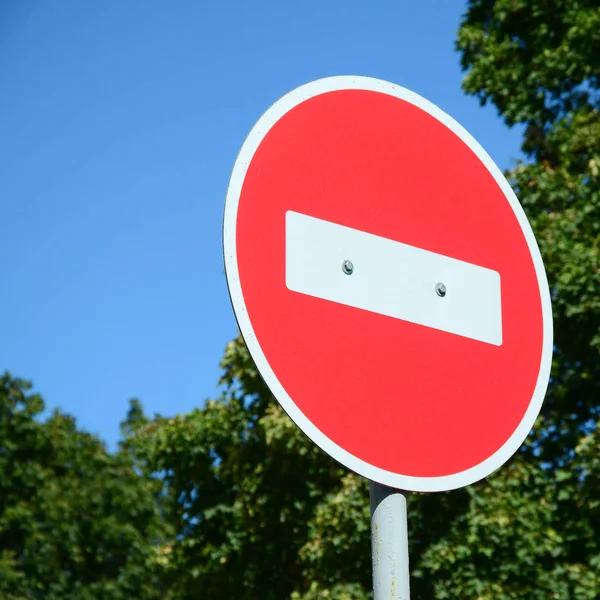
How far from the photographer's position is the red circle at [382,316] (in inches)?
62.0

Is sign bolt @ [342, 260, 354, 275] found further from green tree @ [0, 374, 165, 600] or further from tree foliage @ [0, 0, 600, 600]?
green tree @ [0, 374, 165, 600]

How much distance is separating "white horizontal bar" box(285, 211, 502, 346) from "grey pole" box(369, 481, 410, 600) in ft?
0.98

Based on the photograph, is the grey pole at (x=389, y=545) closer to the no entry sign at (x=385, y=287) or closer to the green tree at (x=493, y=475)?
the no entry sign at (x=385, y=287)

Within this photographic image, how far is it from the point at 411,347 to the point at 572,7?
9.63 metres

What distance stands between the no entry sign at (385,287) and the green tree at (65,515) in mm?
22014

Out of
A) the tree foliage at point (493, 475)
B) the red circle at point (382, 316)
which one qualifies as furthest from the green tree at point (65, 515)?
the red circle at point (382, 316)

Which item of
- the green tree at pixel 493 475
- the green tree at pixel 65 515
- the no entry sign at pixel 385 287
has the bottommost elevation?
the no entry sign at pixel 385 287

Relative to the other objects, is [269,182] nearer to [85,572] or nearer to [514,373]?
[514,373]

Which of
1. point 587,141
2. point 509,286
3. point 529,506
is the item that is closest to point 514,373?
point 509,286

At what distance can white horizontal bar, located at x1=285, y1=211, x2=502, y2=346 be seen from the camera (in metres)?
1.62

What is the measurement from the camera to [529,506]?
27.0 feet

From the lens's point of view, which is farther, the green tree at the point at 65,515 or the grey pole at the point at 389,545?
the green tree at the point at 65,515

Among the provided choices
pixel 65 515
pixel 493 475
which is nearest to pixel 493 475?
pixel 493 475

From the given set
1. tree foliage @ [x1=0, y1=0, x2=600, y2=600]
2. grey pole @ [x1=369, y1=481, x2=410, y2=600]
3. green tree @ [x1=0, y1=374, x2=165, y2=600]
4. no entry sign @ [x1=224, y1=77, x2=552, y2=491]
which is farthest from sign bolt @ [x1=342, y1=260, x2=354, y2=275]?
green tree @ [x1=0, y1=374, x2=165, y2=600]
